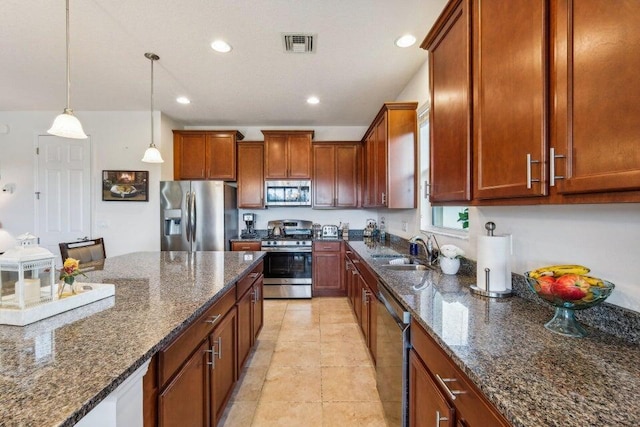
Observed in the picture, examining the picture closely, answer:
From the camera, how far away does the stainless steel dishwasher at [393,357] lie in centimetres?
136

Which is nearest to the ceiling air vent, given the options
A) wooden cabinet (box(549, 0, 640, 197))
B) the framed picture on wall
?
wooden cabinet (box(549, 0, 640, 197))

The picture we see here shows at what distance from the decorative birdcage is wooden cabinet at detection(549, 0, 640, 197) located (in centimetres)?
183

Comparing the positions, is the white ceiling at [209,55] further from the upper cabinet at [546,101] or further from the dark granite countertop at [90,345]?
the dark granite countertop at [90,345]

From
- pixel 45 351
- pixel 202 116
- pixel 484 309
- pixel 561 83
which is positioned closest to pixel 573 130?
pixel 561 83

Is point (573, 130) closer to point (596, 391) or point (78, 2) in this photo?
point (596, 391)

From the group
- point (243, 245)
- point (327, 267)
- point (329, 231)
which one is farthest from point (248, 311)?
point (329, 231)

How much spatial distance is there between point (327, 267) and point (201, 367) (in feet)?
9.94

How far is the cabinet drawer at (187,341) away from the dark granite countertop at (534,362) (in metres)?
0.96

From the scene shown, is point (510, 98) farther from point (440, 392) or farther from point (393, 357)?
point (393, 357)

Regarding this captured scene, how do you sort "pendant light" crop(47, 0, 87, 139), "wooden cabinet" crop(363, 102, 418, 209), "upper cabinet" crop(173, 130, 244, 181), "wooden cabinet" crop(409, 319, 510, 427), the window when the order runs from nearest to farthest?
"wooden cabinet" crop(409, 319, 510, 427) < "pendant light" crop(47, 0, 87, 139) < the window < "wooden cabinet" crop(363, 102, 418, 209) < "upper cabinet" crop(173, 130, 244, 181)

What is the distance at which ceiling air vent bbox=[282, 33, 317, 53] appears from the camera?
90.6 inches

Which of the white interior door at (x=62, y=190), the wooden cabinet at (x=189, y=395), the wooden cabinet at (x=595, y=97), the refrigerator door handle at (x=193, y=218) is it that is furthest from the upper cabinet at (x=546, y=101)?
the white interior door at (x=62, y=190)

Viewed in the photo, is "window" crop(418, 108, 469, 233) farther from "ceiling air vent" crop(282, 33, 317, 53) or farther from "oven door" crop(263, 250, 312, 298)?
"oven door" crop(263, 250, 312, 298)

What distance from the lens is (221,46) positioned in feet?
7.96
